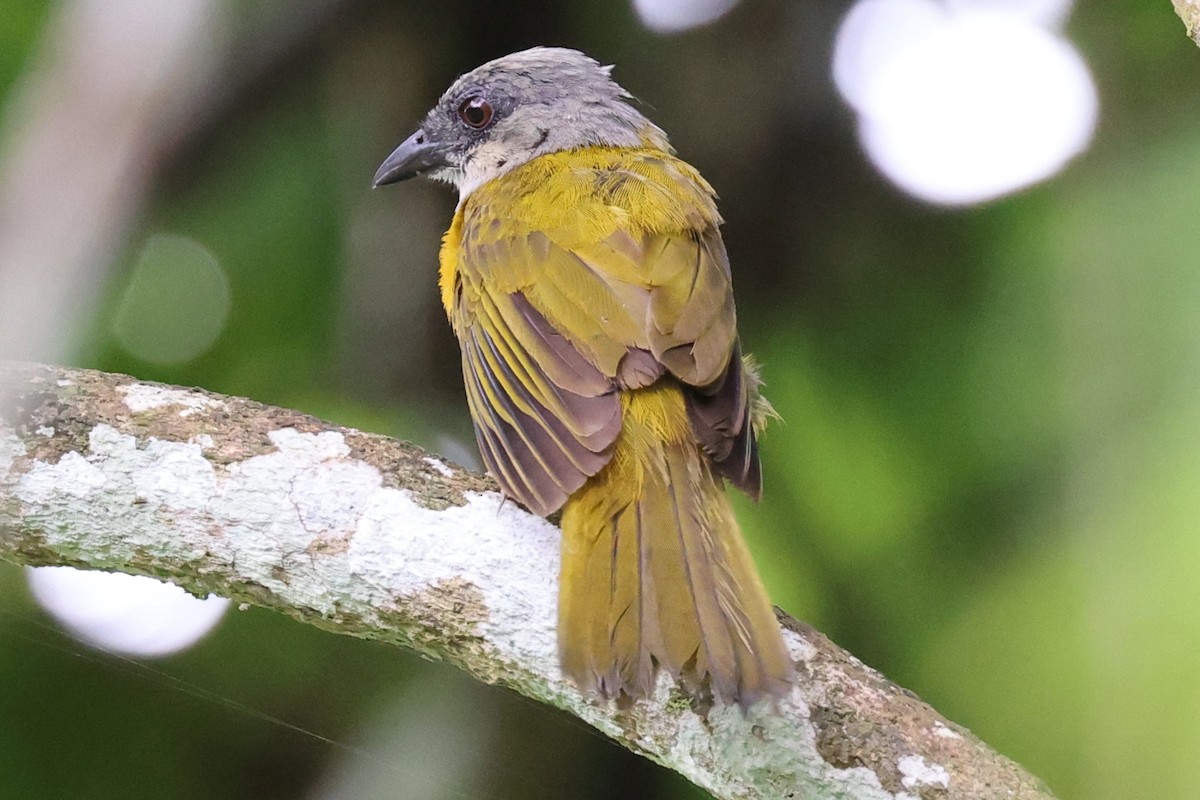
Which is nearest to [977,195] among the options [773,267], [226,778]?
[773,267]

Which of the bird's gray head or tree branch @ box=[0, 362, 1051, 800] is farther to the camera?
the bird's gray head

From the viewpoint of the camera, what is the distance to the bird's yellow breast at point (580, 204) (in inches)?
80.8

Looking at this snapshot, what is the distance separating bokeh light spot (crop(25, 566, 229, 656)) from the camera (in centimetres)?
191

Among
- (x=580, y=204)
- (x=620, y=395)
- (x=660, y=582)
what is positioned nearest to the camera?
(x=660, y=582)

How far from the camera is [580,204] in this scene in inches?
83.7

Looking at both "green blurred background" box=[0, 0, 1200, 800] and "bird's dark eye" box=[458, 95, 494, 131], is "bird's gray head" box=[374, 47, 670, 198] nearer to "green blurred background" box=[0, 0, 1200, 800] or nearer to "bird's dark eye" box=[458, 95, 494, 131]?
"bird's dark eye" box=[458, 95, 494, 131]

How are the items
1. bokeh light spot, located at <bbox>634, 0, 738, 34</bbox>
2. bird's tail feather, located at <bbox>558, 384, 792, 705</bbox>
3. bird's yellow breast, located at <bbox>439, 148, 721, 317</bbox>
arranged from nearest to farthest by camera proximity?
bird's tail feather, located at <bbox>558, 384, 792, 705</bbox> → bird's yellow breast, located at <bbox>439, 148, 721, 317</bbox> → bokeh light spot, located at <bbox>634, 0, 738, 34</bbox>

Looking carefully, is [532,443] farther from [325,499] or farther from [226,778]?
[226,778]

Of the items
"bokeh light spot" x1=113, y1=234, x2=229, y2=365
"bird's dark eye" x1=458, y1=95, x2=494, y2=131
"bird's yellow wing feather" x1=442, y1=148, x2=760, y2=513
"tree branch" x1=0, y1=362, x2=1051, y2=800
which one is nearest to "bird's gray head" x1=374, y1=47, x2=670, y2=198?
"bird's dark eye" x1=458, y1=95, x2=494, y2=131

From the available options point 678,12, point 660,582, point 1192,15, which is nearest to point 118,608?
point 660,582

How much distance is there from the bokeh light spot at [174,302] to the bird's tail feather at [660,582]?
1.11 metres

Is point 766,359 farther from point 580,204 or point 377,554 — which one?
point 377,554

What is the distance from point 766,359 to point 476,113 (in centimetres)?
89

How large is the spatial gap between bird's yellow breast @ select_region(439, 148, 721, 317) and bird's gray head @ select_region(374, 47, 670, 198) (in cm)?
15
